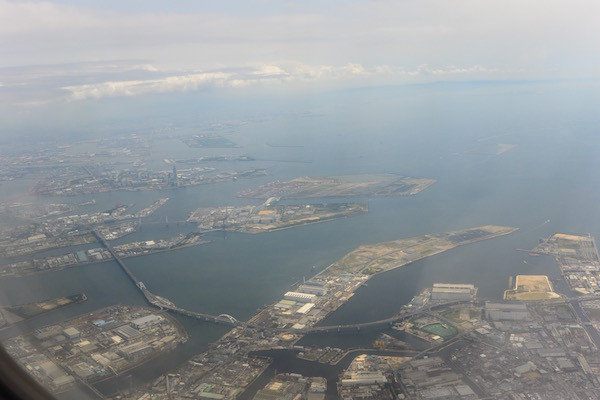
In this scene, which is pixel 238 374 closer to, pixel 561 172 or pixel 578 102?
pixel 561 172

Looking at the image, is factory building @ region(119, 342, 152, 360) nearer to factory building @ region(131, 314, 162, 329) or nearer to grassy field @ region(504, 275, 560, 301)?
factory building @ region(131, 314, 162, 329)

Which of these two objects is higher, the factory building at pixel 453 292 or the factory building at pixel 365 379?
the factory building at pixel 365 379

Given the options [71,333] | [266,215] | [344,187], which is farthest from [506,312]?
[344,187]

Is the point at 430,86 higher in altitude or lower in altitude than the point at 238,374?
higher

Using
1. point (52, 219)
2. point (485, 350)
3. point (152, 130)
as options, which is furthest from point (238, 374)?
point (152, 130)

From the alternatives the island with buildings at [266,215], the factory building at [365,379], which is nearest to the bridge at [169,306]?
the factory building at [365,379]

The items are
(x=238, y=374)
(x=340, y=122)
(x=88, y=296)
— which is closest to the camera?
(x=238, y=374)

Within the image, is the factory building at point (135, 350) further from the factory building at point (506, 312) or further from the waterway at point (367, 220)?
the factory building at point (506, 312)

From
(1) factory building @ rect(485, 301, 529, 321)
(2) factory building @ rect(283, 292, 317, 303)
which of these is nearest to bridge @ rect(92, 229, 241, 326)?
(2) factory building @ rect(283, 292, 317, 303)
